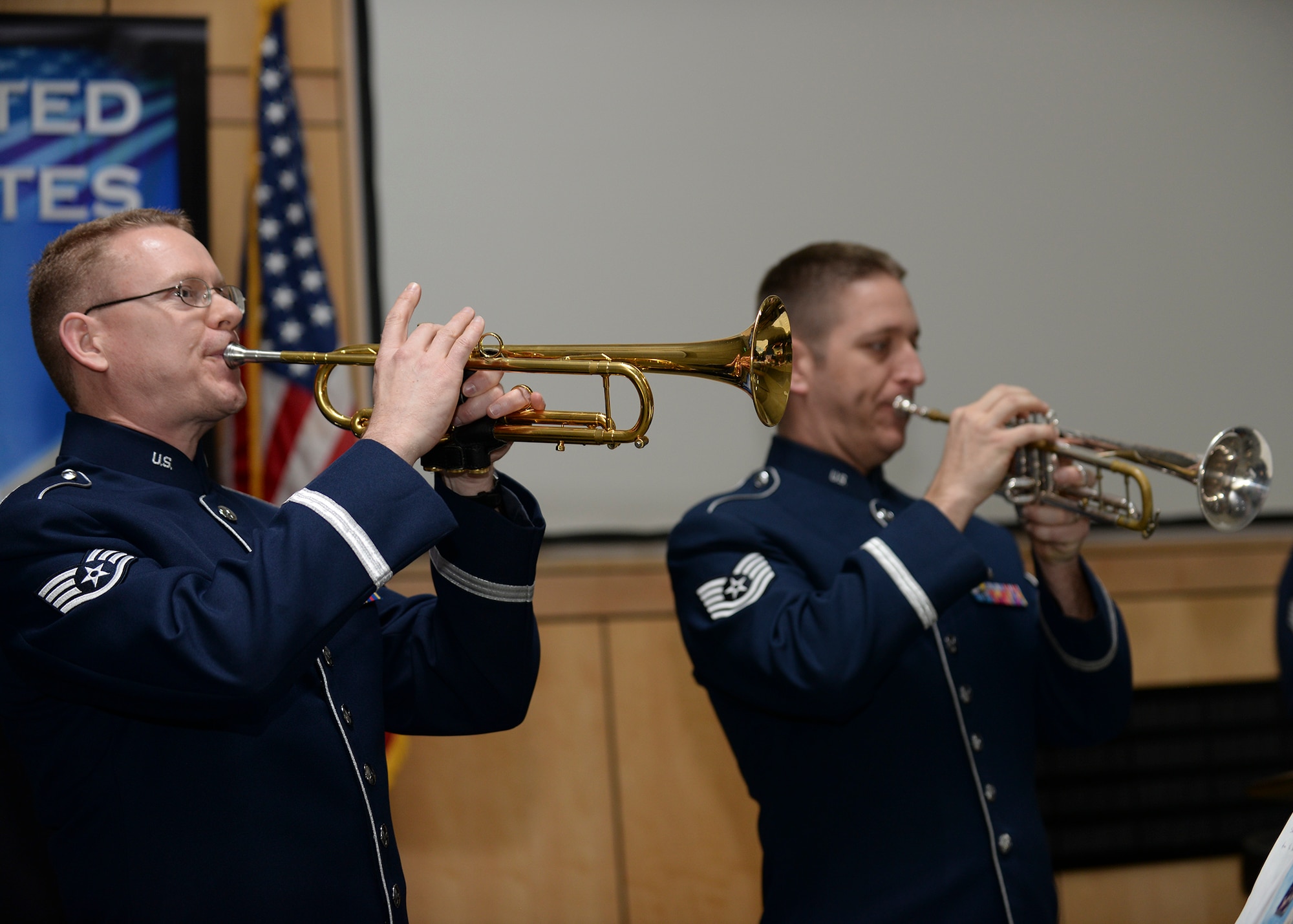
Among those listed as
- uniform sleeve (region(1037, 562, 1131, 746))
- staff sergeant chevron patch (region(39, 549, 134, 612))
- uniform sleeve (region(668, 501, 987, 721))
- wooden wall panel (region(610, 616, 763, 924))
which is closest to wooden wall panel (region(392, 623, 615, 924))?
wooden wall panel (region(610, 616, 763, 924))

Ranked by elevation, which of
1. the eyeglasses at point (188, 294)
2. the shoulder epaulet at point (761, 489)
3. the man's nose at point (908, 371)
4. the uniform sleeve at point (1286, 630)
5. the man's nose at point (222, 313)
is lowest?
the uniform sleeve at point (1286, 630)

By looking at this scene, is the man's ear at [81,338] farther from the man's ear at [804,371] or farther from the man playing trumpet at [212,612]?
the man's ear at [804,371]

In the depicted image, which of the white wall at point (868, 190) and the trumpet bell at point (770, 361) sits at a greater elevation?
the white wall at point (868, 190)

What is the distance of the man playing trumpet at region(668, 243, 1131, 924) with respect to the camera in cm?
194

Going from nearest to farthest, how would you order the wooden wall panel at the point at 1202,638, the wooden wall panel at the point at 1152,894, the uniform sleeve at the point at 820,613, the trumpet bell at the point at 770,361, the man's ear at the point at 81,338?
1. the man's ear at the point at 81,338
2. the uniform sleeve at the point at 820,613
3. the trumpet bell at the point at 770,361
4. the wooden wall panel at the point at 1152,894
5. the wooden wall panel at the point at 1202,638

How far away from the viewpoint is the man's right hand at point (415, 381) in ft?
5.18

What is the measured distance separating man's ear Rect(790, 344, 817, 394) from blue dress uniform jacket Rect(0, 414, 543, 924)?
1.03 m

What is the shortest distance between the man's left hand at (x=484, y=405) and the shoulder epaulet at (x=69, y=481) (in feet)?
1.65

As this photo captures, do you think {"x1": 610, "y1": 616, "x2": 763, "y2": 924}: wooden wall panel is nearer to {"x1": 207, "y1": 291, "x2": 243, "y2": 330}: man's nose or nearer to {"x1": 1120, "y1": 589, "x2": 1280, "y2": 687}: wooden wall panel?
{"x1": 1120, "y1": 589, "x2": 1280, "y2": 687}: wooden wall panel

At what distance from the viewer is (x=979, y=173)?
13.2ft

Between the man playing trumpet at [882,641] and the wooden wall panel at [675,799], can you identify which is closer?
the man playing trumpet at [882,641]

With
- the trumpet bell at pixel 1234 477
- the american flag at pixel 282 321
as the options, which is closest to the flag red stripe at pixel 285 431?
the american flag at pixel 282 321

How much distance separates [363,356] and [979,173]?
2849 millimetres

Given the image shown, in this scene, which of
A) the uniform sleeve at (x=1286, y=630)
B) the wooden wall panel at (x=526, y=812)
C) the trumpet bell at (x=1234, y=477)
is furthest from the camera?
the wooden wall panel at (x=526, y=812)
